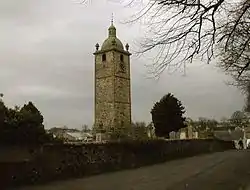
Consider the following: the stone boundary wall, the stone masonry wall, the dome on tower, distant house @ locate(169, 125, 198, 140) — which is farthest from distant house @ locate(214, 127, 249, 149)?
the stone boundary wall

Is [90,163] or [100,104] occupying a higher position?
[100,104]

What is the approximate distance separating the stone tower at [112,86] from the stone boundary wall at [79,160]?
31.8 meters

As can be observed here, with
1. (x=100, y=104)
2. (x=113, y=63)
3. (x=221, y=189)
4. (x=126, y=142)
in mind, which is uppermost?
(x=113, y=63)

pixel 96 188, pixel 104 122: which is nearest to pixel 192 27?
pixel 96 188

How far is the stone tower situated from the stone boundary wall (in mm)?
31783

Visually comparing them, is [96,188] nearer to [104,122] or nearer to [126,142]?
[126,142]

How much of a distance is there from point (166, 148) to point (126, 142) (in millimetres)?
8571

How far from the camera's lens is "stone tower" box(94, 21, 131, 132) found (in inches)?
2798

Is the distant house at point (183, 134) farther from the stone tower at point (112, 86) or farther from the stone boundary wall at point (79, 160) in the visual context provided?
the stone boundary wall at point (79, 160)

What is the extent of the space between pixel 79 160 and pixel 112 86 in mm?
48270

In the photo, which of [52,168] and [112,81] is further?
[112,81]

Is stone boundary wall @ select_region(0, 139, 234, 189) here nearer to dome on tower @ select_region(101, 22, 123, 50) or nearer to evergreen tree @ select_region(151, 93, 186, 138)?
evergreen tree @ select_region(151, 93, 186, 138)

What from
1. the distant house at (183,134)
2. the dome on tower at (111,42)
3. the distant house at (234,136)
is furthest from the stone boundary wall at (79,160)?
the distant house at (234,136)

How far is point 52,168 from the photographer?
21609 mm
